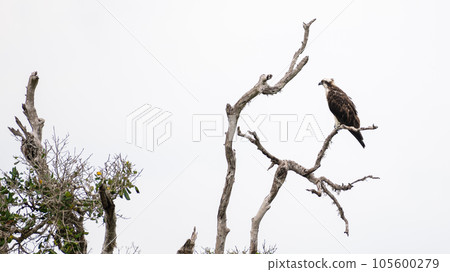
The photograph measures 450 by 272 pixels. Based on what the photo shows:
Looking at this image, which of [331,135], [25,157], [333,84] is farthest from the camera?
[333,84]

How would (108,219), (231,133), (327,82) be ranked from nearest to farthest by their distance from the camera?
(108,219), (231,133), (327,82)

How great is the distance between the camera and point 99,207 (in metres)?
8.93

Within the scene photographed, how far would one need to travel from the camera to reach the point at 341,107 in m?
11.1

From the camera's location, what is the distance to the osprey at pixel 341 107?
433 inches

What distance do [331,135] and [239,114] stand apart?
1311mm

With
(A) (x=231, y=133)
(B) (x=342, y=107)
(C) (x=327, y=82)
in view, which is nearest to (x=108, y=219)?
(A) (x=231, y=133)

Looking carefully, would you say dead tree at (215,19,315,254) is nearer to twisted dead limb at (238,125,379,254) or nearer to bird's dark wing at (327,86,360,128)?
twisted dead limb at (238,125,379,254)

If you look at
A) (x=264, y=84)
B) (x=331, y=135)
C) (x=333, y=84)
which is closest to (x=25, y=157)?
(x=264, y=84)

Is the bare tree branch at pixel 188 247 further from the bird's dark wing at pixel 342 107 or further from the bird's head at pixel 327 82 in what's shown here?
the bird's head at pixel 327 82

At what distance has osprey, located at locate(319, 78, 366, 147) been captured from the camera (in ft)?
36.1

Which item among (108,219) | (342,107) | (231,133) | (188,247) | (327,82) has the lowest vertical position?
(188,247)

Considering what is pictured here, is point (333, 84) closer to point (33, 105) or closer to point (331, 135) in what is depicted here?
point (331, 135)

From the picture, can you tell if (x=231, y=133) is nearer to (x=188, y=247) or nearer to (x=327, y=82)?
(x=188, y=247)

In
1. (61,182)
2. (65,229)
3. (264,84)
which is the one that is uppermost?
(264,84)
